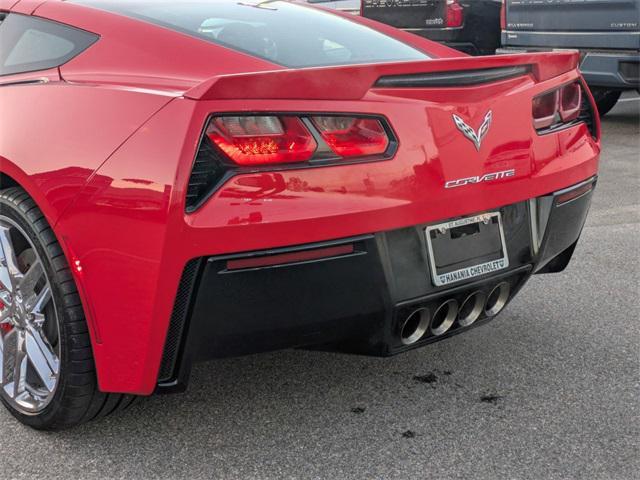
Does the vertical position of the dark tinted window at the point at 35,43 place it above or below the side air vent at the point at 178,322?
above

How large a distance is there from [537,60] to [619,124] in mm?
7003

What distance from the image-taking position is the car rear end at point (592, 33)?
27.4 ft

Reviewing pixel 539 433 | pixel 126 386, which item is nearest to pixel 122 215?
pixel 126 386

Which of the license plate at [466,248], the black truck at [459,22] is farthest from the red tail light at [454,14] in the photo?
the license plate at [466,248]

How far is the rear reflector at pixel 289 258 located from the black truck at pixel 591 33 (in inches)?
261

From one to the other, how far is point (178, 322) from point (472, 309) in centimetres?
94

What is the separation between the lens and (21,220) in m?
2.77

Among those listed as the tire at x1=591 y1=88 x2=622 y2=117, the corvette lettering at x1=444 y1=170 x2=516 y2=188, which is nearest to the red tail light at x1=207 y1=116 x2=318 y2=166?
the corvette lettering at x1=444 y1=170 x2=516 y2=188

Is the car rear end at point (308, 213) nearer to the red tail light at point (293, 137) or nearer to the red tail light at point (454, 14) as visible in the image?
the red tail light at point (293, 137)

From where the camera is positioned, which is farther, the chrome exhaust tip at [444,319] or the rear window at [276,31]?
the rear window at [276,31]

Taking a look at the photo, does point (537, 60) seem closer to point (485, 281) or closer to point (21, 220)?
point (485, 281)

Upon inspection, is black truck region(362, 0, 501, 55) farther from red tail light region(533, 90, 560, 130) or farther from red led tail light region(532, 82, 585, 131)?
red tail light region(533, 90, 560, 130)

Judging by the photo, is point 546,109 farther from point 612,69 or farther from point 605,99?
point 605,99

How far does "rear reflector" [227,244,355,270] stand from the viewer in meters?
2.33
